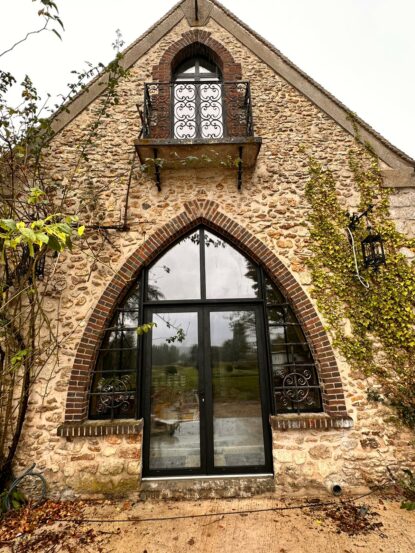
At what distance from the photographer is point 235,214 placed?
4.76m

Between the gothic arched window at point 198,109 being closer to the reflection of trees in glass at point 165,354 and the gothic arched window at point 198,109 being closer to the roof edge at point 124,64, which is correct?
the roof edge at point 124,64

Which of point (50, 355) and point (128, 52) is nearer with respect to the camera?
point (50, 355)

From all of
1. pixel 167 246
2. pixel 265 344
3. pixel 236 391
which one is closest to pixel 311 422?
pixel 236 391

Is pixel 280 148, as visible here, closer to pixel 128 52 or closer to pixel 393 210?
pixel 393 210

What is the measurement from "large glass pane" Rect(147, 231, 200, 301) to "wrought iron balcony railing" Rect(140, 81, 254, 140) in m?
1.98

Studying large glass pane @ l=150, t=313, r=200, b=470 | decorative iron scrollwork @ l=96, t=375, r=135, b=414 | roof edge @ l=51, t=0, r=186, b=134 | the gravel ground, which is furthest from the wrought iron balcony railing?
the gravel ground

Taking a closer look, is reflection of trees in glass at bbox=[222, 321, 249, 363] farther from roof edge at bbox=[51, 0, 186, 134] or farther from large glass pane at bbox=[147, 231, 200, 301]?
roof edge at bbox=[51, 0, 186, 134]

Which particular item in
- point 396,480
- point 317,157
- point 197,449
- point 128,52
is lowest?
point 396,480

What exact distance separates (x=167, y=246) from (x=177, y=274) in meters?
0.51

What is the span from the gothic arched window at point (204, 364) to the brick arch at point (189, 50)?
11.2 feet

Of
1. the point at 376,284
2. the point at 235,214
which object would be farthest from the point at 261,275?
the point at 376,284

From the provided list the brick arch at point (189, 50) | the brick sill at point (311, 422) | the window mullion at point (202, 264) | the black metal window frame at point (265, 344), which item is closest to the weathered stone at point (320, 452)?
the brick sill at point (311, 422)

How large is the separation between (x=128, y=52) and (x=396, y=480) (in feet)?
27.3

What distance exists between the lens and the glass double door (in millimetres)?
4160
